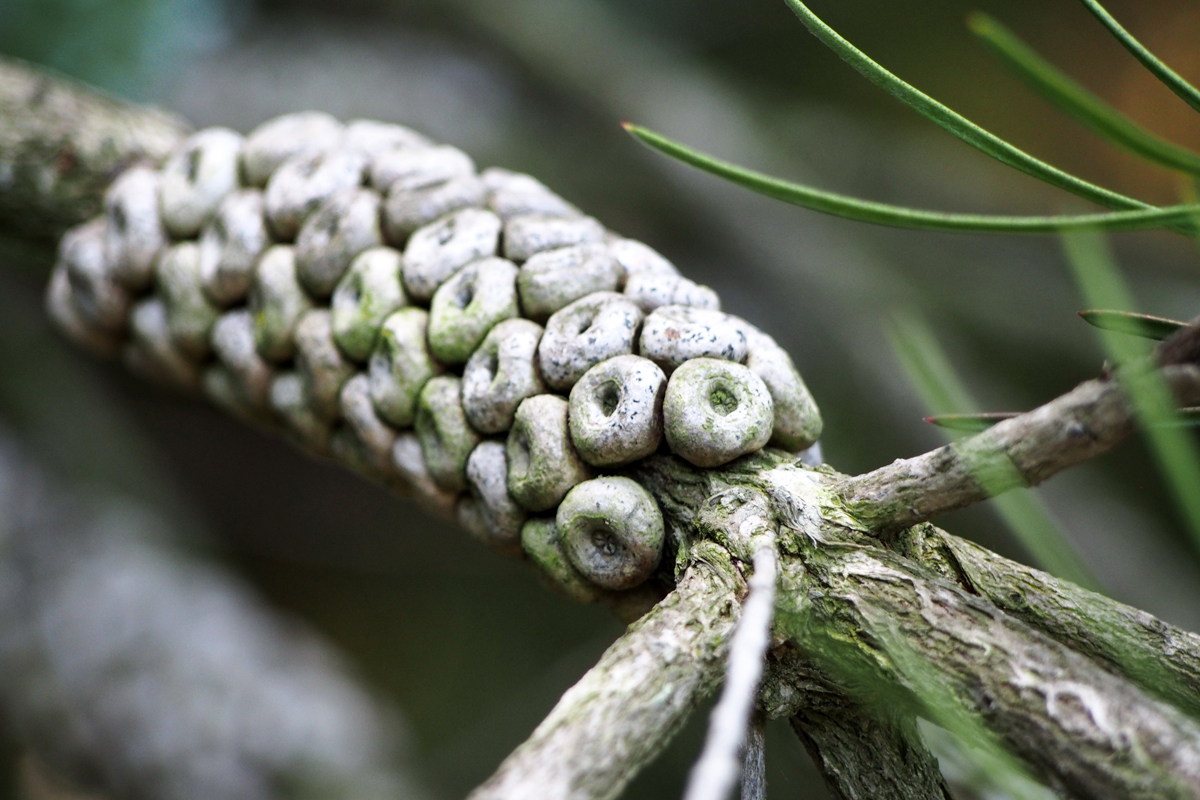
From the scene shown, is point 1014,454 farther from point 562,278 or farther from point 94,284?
Answer: point 94,284

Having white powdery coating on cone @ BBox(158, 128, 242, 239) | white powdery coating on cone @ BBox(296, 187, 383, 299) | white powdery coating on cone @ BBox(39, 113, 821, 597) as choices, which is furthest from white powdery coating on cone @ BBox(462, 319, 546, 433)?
white powdery coating on cone @ BBox(158, 128, 242, 239)

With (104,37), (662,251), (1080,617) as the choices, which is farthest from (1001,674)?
(662,251)

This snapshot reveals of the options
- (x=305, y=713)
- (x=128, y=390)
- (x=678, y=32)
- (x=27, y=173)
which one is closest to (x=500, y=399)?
(x=27, y=173)

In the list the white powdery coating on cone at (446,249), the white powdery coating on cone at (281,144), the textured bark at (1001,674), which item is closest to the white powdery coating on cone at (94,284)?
the white powdery coating on cone at (281,144)

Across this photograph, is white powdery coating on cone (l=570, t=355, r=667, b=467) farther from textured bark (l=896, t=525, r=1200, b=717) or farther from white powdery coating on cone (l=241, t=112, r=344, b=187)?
white powdery coating on cone (l=241, t=112, r=344, b=187)

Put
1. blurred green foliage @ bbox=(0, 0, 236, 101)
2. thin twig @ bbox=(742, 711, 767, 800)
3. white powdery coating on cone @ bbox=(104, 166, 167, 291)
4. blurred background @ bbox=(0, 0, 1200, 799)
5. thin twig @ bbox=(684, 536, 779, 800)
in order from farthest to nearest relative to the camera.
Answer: blurred background @ bbox=(0, 0, 1200, 799) < blurred green foliage @ bbox=(0, 0, 236, 101) < white powdery coating on cone @ bbox=(104, 166, 167, 291) < thin twig @ bbox=(742, 711, 767, 800) < thin twig @ bbox=(684, 536, 779, 800)

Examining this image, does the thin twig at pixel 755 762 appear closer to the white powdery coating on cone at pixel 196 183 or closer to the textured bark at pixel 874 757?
the textured bark at pixel 874 757
